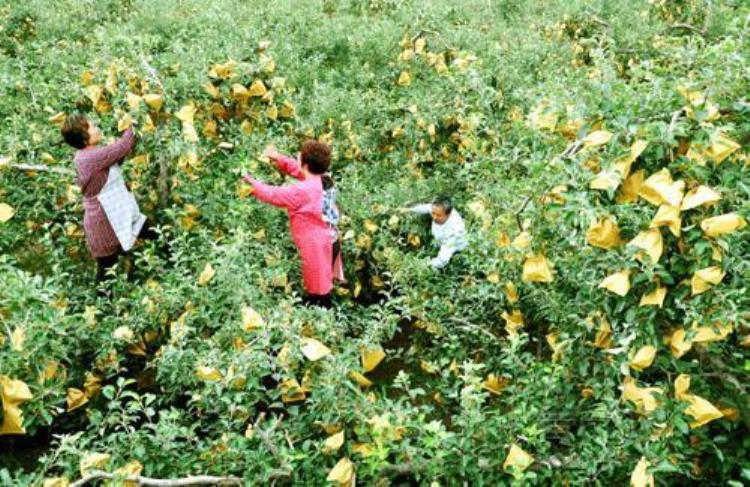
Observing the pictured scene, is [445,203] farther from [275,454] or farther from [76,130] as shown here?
[275,454]

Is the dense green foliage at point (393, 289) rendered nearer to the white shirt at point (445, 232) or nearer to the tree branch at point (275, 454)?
the tree branch at point (275, 454)

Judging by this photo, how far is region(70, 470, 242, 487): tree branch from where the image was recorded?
2.08 m

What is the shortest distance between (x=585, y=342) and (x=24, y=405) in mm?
2010

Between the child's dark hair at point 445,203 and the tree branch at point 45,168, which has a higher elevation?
the tree branch at point 45,168

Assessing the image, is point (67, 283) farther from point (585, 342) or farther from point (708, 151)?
point (708, 151)

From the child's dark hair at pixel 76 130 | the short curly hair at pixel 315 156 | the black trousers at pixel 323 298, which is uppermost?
the child's dark hair at pixel 76 130

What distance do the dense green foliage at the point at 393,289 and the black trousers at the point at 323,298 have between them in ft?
0.33

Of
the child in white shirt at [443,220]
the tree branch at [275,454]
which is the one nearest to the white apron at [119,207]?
the child in white shirt at [443,220]

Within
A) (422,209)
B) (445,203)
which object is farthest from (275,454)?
(422,209)

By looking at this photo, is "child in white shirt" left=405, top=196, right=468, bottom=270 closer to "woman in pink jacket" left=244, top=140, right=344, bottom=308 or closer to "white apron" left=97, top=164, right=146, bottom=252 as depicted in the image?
"woman in pink jacket" left=244, top=140, right=344, bottom=308

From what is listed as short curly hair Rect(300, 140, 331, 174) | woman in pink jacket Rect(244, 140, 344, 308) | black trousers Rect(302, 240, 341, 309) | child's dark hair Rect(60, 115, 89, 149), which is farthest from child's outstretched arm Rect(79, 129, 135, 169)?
black trousers Rect(302, 240, 341, 309)

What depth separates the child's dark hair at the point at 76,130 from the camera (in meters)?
3.62

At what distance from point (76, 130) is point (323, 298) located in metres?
1.53

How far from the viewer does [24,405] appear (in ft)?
8.47
